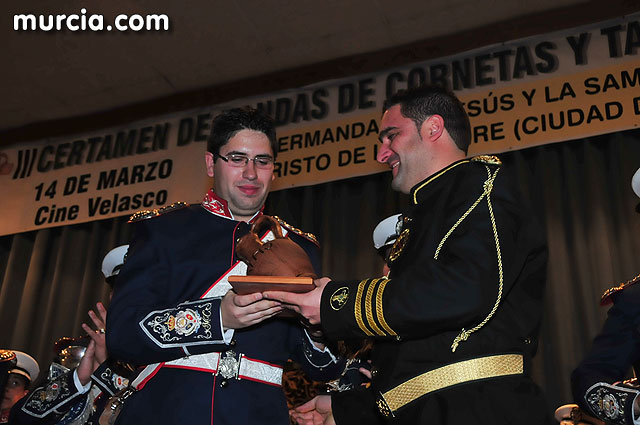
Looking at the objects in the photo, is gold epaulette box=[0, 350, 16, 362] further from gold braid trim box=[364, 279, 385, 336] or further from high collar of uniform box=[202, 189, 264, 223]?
gold braid trim box=[364, 279, 385, 336]

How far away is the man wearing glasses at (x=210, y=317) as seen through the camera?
173 cm

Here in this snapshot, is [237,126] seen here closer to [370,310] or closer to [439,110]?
[439,110]

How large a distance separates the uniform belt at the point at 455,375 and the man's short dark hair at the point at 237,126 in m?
0.94

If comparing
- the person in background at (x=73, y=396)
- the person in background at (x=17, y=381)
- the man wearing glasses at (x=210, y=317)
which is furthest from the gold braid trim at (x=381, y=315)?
the person in background at (x=17, y=381)

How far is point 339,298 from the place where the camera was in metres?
1.67

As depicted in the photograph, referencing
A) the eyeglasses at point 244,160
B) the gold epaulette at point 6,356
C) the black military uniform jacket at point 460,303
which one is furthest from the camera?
the gold epaulette at point 6,356

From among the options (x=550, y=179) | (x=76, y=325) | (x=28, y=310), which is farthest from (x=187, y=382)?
(x=28, y=310)

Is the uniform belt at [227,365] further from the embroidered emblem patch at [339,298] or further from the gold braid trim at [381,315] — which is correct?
the gold braid trim at [381,315]

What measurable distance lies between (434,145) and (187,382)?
0.97 metres

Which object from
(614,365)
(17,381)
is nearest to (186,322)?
(614,365)

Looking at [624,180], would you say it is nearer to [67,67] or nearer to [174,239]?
[174,239]

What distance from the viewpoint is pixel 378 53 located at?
5090mm

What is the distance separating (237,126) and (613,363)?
5.70ft

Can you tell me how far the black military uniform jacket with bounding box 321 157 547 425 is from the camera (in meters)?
1.56
